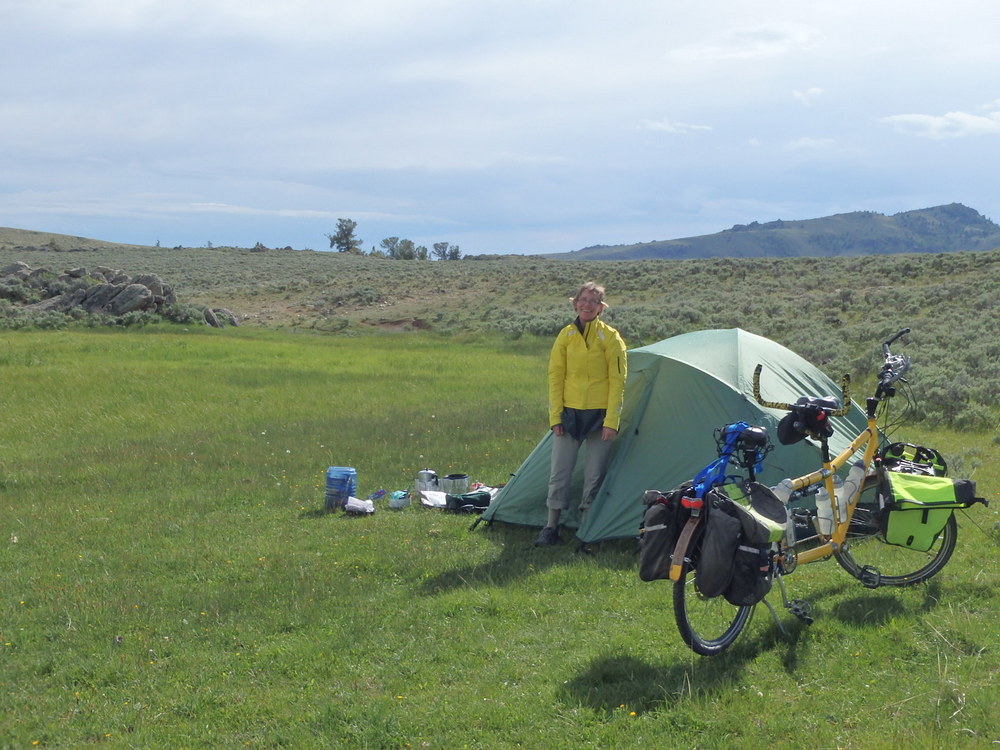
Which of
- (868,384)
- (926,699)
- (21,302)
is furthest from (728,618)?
(21,302)

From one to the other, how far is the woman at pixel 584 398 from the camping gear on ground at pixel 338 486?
102 inches

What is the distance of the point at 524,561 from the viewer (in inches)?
307

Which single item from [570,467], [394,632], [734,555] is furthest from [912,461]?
[394,632]

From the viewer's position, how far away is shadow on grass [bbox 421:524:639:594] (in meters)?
7.31

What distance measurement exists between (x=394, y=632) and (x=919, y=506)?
3.77m

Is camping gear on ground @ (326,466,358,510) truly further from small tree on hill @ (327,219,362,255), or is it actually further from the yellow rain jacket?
small tree on hill @ (327,219,362,255)

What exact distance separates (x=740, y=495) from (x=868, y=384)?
13.2 meters

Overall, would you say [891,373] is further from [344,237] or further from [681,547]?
[344,237]

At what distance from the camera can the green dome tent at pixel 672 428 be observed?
8203 millimetres

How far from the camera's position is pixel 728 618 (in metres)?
5.98

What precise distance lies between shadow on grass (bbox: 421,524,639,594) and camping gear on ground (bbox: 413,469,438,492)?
1.87 m

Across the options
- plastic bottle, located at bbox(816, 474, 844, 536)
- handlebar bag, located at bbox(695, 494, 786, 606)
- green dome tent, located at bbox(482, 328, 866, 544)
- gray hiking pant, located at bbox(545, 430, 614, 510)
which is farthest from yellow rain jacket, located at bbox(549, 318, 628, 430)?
handlebar bag, located at bbox(695, 494, 786, 606)

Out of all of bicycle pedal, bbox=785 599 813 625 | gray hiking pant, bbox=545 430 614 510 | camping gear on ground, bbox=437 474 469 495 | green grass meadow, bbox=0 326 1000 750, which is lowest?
green grass meadow, bbox=0 326 1000 750

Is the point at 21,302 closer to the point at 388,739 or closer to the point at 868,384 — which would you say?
the point at 868,384
